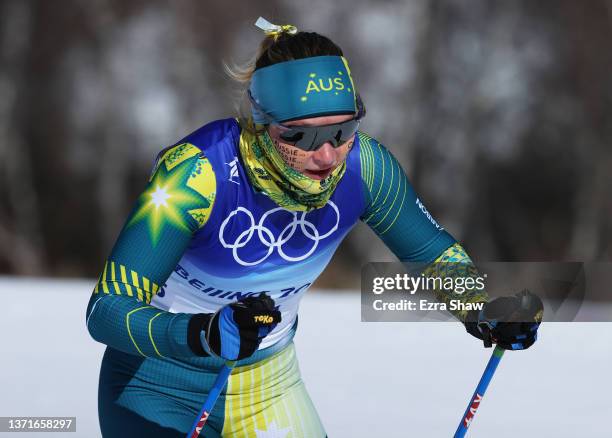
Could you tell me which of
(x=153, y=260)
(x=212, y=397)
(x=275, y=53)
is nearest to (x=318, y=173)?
(x=275, y=53)

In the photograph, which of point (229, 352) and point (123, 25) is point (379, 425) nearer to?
point (229, 352)

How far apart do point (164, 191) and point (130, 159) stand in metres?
14.2

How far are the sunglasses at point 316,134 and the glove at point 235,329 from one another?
0.44m

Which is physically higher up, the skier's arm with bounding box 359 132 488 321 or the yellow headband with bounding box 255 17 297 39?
the yellow headband with bounding box 255 17 297 39

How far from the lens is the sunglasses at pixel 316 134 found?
2537 millimetres

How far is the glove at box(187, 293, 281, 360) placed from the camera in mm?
2244

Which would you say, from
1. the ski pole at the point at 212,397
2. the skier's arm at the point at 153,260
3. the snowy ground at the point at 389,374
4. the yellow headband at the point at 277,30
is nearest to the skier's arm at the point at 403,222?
the yellow headband at the point at 277,30

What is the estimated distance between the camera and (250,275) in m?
2.73

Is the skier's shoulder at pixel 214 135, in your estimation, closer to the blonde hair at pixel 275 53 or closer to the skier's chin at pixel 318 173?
the blonde hair at pixel 275 53

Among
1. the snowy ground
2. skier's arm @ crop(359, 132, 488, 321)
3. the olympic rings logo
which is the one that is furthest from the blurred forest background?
the olympic rings logo

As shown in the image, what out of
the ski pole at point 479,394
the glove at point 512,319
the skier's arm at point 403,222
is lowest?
the ski pole at point 479,394

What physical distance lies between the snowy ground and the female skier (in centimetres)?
142

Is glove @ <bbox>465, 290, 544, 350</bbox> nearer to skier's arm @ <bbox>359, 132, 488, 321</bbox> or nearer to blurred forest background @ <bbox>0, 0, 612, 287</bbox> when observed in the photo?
skier's arm @ <bbox>359, 132, 488, 321</bbox>

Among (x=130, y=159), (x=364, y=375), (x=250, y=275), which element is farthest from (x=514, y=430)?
(x=130, y=159)
